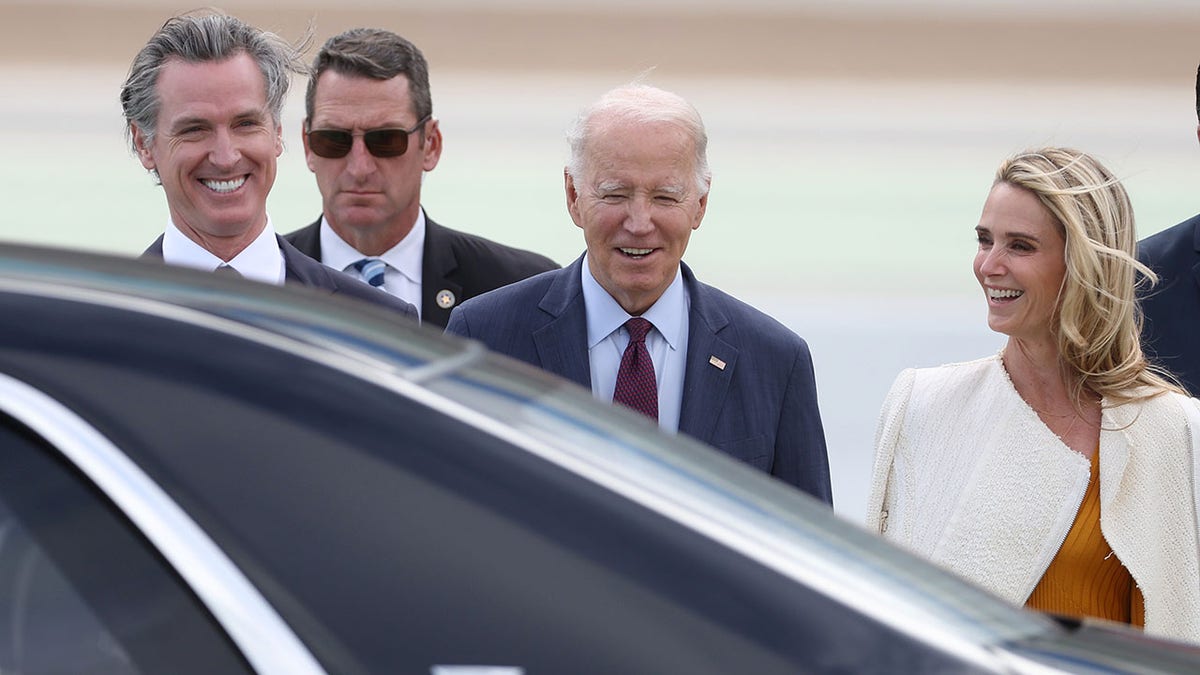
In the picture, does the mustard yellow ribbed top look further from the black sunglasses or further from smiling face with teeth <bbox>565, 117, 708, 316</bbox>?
the black sunglasses

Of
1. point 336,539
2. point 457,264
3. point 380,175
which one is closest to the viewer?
point 336,539

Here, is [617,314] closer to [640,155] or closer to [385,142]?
[640,155]

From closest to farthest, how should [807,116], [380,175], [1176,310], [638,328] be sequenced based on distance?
[638,328], [1176,310], [380,175], [807,116]

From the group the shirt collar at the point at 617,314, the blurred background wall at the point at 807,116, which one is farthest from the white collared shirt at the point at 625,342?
the blurred background wall at the point at 807,116

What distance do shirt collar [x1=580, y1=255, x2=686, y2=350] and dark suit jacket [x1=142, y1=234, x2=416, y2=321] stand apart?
324 mm

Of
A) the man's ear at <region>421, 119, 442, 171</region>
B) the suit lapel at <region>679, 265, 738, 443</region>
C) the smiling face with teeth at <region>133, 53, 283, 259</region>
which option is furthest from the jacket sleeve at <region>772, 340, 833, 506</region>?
the man's ear at <region>421, 119, 442, 171</region>

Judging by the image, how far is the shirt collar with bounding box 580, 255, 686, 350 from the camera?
2.86 metres

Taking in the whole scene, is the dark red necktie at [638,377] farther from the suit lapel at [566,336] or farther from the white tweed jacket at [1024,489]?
the white tweed jacket at [1024,489]

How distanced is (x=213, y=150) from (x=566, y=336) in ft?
2.26

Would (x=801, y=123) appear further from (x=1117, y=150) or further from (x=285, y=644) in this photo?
(x=285, y=644)

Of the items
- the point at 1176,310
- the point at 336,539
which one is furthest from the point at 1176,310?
the point at 336,539

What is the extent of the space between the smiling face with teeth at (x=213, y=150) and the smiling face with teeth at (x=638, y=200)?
592mm

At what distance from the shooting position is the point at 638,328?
2848 millimetres

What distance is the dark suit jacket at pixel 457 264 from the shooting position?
3.83 metres
